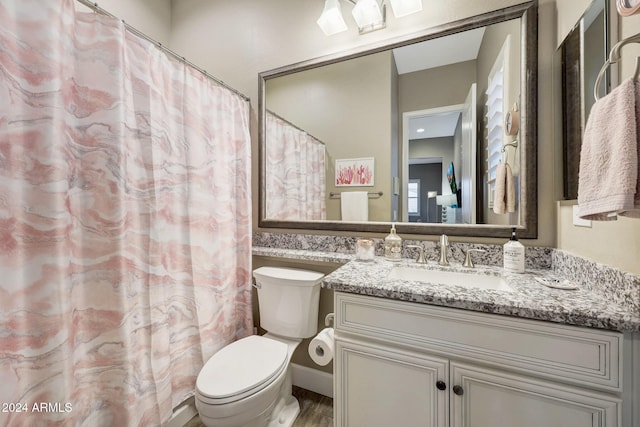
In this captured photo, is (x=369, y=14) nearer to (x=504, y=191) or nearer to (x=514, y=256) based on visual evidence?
(x=504, y=191)

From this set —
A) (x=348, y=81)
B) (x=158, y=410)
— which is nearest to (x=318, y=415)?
(x=158, y=410)

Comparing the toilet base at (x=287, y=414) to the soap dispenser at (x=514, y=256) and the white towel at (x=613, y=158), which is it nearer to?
the soap dispenser at (x=514, y=256)

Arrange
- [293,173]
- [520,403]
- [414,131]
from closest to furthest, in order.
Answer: [520,403] → [414,131] → [293,173]

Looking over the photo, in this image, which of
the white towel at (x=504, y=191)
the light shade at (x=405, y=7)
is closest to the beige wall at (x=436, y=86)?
the light shade at (x=405, y=7)

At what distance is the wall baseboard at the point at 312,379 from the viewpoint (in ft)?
5.31

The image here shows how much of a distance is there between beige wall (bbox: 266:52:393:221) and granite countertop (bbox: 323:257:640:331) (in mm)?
588

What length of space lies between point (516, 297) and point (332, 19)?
166 cm

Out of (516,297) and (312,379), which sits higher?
(516,297)

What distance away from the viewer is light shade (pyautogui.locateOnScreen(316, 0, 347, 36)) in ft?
4.93

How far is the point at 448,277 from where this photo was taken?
46.7 inches

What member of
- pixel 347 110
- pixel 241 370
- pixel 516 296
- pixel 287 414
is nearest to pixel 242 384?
pixel 241 370

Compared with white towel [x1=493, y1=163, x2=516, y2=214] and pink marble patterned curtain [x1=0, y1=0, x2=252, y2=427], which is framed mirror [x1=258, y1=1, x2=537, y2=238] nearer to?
white towel [x1=493, y1=163, x2=516, y2=214]

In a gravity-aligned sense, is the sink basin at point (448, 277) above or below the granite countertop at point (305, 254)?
below

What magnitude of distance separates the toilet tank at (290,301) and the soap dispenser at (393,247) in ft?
1.32
